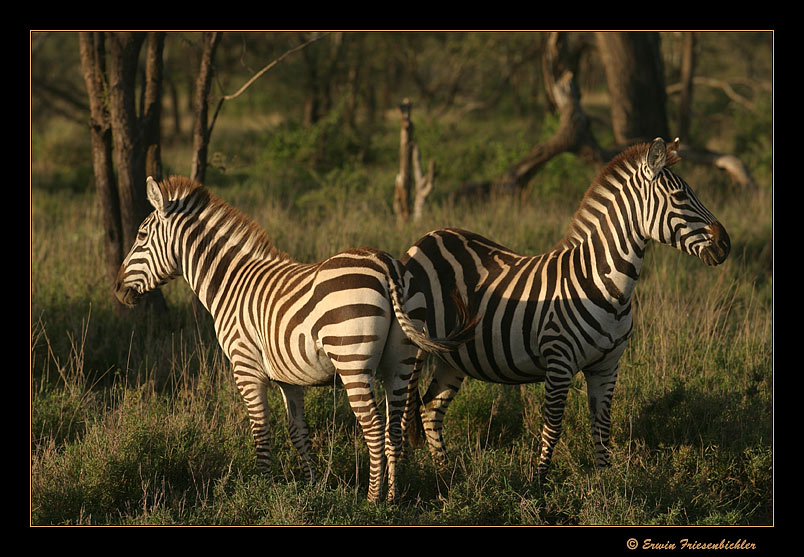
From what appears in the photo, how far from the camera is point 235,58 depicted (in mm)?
20312

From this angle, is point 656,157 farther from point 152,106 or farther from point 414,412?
point 152,106

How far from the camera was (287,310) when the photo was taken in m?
4.47

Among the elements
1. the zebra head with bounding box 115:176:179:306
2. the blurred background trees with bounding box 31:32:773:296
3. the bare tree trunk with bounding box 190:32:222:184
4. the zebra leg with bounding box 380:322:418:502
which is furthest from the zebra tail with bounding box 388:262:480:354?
the blurred background trees with bounding box 31:32:773:296

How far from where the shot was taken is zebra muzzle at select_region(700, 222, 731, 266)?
4434 mm

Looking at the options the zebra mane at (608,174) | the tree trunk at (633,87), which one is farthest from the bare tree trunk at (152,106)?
the tree trunk at (633,87)

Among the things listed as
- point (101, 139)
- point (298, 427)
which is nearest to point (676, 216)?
point (298, 427)

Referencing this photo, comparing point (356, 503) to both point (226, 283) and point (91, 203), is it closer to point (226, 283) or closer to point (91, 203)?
point (226, 283)

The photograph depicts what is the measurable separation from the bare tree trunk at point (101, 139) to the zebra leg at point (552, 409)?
15.4 feet

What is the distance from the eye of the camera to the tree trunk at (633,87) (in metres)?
14.0

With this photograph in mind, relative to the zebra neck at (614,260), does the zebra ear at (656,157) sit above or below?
above

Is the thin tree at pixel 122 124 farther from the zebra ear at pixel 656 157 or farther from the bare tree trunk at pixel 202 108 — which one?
the zebra ear at pixel 656 157

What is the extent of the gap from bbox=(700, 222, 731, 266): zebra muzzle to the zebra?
5.09 ft

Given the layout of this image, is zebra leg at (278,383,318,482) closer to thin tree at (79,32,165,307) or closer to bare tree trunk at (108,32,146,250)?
thin tree at (79,32,165,307)

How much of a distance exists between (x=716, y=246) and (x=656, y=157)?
60cm
